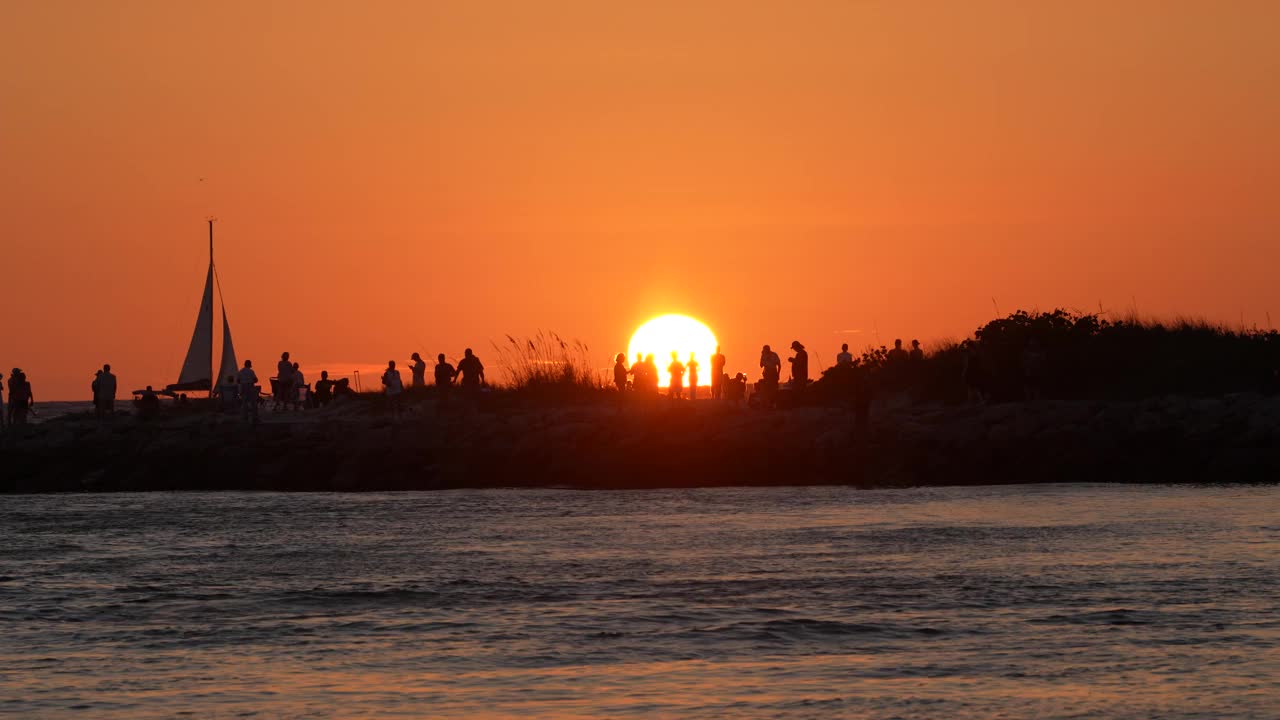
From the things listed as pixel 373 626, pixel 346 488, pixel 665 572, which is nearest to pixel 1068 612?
pixel 665 572

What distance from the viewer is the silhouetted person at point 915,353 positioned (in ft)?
130

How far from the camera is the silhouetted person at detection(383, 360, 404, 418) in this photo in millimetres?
37500

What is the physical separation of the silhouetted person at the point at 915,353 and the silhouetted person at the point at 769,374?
486 centimetres

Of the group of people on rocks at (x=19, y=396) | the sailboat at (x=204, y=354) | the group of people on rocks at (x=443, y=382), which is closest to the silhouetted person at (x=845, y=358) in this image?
the group of people on rocks at (x=443, y=382)

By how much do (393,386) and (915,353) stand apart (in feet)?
41.6

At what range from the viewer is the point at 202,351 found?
72.5 meters

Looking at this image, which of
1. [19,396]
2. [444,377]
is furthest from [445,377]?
[19,396]

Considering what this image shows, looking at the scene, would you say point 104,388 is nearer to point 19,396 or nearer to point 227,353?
point 19,396

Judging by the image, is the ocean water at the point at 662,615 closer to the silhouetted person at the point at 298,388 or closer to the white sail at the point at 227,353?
the silhouetted person at the point at 298,388

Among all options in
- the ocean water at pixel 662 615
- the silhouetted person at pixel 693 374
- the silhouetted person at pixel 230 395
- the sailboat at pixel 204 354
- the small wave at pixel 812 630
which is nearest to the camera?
the ocean water at pixel 662 615

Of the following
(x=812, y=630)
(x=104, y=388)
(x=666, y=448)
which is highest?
(x=104, y=388)

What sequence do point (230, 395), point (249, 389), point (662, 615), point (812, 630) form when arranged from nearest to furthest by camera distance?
point (812, 630), point (662, 615), point (249, 389), point (230, 395)

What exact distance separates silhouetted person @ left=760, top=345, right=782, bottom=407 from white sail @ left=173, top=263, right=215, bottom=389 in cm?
4209

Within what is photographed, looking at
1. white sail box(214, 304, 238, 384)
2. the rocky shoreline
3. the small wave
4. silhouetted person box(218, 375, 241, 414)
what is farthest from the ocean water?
white sail box(214, 304, 238, 384)
